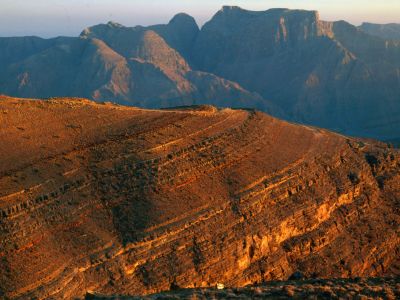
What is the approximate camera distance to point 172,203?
4334cm

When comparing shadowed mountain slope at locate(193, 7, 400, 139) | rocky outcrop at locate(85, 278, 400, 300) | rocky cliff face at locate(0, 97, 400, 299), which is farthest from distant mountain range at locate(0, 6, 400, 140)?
rocky outcrop at locate(85, 278, 400, 300)

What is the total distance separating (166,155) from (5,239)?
15.2 metres

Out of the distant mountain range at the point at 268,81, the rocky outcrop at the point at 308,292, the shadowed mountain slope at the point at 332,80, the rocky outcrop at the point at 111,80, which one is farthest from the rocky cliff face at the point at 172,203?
the rocky outcrop at the point at 111,80

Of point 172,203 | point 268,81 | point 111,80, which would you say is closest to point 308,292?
point 172,203

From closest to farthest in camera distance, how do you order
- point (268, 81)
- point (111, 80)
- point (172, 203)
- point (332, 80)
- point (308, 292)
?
point (308, 292) → point (172, 203) → point (111, 80) → point (332, 80) → point (268, 81)

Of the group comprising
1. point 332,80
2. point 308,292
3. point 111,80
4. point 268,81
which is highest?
point 308,292

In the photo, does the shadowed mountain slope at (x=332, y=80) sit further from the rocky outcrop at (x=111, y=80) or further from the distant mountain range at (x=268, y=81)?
the rocky outcrop at (x=111, y=80)

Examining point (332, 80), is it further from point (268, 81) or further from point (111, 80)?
point (111, 80)

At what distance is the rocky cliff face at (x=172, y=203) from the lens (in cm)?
3803

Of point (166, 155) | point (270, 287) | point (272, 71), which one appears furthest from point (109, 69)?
point (270, 287)

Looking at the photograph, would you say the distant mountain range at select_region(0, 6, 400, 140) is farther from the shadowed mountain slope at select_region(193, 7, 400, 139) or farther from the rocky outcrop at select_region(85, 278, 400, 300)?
the rocky outcrop at select_region(85, 278, 400, 300)

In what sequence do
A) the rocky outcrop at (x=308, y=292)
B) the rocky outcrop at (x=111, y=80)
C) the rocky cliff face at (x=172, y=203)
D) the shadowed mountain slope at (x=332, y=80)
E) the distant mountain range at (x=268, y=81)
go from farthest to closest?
the rocky outcrop at (x=111, y=80), the distant mountain range at (x=268, y=81), the shadowed mountain slope at (x=332, y=80), the rocky cliff face at (x=172, y=203), the rocky outcrop at (x=308, y=292)

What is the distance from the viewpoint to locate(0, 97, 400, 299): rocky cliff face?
3803 centimetres

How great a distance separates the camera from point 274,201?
157 ft
